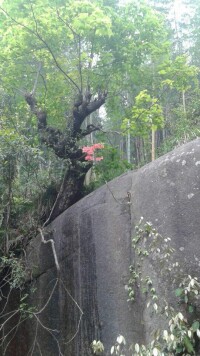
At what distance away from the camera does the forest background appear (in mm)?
5938

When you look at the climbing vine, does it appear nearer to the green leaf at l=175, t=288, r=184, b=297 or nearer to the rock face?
the green leaf at l=175, t=288, r=184, b=297

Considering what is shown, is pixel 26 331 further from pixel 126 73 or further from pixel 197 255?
pixel 126 73

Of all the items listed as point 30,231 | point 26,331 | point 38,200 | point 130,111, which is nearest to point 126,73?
point 130,111

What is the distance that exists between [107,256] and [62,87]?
155 inches

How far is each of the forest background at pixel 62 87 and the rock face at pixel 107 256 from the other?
2.64ft

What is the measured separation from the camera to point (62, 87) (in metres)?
7.43

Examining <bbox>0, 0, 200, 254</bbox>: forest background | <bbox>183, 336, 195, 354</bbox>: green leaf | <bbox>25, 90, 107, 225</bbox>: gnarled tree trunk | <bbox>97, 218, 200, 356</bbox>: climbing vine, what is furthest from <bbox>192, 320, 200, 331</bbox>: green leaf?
<bbox>25, 90, 107, 225</bbox>: gnarled tree trunk

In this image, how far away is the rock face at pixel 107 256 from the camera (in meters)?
3.90

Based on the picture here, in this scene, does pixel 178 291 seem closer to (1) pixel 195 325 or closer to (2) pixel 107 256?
(1) pixel 195 325

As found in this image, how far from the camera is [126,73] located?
763cm

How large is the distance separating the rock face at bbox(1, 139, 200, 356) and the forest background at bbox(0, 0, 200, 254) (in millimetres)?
804

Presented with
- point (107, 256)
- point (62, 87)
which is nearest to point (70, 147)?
point (62, 87)

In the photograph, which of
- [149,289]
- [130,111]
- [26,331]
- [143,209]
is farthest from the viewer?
[130,111]

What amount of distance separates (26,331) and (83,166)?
2.65 meters
